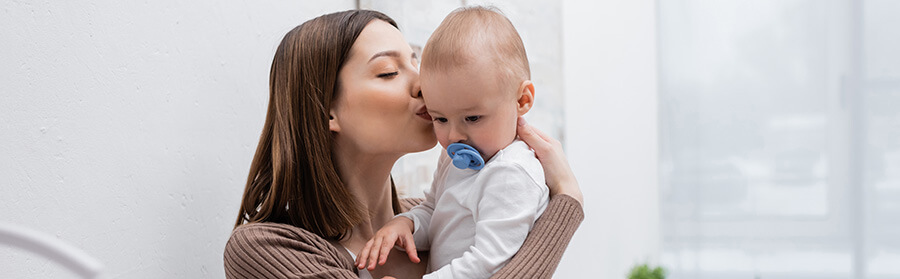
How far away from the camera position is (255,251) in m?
0.99

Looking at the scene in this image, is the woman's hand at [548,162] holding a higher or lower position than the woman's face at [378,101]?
lower

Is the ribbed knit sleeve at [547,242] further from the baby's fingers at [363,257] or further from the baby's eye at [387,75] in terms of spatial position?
the baby's eye at [387,75]

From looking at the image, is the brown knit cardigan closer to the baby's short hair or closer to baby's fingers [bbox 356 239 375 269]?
baby's fingers [bbox 356 239 375 269]

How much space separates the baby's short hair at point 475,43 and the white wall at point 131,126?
0.41m

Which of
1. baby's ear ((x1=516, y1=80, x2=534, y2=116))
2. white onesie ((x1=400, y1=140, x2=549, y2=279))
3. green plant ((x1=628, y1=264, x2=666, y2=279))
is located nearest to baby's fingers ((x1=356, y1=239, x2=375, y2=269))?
white onesie ((x1=400, y1=140, x2=549, y2=279))

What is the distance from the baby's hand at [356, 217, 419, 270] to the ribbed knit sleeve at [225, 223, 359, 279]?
58 mm

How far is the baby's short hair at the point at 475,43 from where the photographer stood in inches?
42.6

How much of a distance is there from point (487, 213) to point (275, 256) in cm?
30

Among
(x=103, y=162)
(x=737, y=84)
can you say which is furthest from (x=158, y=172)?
(x=737, y=84)

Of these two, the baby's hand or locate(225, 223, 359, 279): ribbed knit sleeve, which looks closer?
locate(225, 223, 359, 279): ribbed knit sleeve

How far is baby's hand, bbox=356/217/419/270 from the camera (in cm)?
110

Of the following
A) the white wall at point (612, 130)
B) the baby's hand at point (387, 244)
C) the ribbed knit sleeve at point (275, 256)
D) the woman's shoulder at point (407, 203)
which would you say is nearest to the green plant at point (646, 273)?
the white wall at point (612, 130)

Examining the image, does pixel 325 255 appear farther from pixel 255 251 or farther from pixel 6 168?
pixel 6 168

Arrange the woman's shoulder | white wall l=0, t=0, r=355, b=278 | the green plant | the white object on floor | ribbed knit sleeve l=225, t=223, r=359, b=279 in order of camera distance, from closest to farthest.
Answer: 1. the white object on floor
2. white wall l=0, t=0, r=355, b=278
3. ribbed knit sleeve l=225, t=223, r=359, b=279
4. the woman's shoulder
5. the green plant
